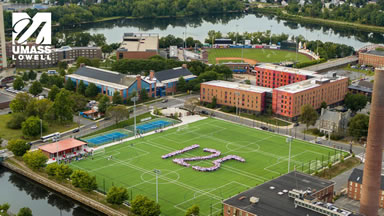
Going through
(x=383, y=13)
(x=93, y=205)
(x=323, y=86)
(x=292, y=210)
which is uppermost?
(x=383, y=13)

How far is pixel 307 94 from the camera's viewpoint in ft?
287

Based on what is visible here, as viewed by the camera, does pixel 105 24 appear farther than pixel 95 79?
Yes

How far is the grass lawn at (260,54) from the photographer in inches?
5231

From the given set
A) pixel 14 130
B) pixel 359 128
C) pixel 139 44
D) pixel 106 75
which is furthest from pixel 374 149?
pixel 139 44

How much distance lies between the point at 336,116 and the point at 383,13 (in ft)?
401

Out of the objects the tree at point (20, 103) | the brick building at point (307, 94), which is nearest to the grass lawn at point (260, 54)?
the brick building at point (307, 94)

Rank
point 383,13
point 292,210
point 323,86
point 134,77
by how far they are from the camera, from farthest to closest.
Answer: point 383,13 → point 134,77 → point 323,86 → point 292,210

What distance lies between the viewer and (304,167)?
67625mm

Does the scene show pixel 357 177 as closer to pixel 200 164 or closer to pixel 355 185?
pixel 355 185

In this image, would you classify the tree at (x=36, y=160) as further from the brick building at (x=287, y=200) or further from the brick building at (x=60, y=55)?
the brick building at (x=60, y=55)

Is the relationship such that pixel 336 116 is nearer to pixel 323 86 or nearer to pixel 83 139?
pixel 323 86

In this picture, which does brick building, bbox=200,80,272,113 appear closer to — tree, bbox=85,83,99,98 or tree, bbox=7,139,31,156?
tree, bbox=85,83,99,98

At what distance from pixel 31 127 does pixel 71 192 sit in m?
19.3

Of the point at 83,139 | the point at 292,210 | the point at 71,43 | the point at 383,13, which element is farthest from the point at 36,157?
the point at 383,13
